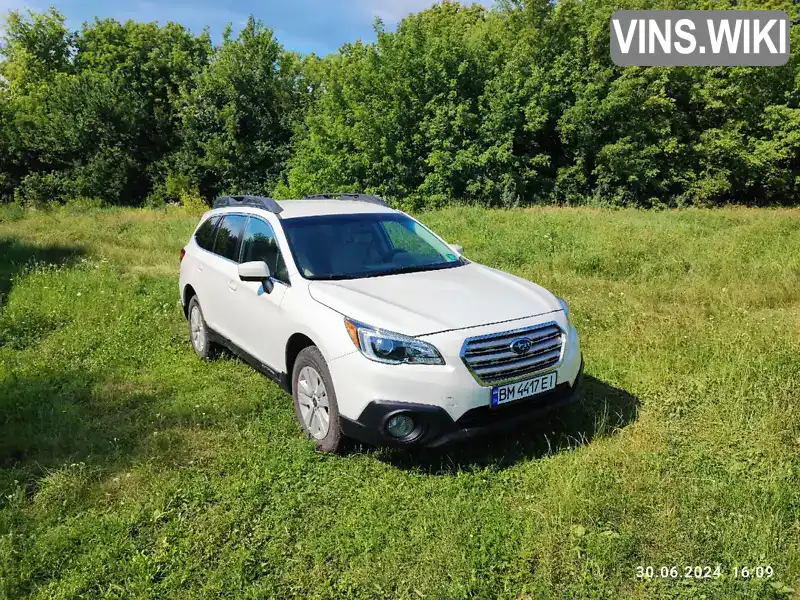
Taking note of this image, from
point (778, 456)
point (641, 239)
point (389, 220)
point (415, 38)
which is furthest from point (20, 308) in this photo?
point (415, 38)

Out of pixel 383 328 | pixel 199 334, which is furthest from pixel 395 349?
pixel 199 334

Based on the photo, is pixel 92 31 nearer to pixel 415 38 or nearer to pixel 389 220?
pixel 415 38

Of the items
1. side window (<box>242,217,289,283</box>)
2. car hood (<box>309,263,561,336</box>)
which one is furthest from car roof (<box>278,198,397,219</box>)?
car hood (<box>309,263,561,336</box>)

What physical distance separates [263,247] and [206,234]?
156 centimetres

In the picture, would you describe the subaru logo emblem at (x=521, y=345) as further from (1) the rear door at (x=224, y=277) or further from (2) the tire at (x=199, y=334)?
(2) the tire at (x=199, y=334)

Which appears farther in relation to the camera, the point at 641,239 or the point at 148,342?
the point at 641,239

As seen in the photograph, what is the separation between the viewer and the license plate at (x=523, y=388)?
3686 mm

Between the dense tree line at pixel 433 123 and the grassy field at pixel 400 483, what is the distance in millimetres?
19231

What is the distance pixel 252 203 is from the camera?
559 centimetres

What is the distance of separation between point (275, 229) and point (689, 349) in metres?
3.97

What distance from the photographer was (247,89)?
29953 millimetres

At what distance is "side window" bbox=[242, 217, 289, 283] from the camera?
4.70 m

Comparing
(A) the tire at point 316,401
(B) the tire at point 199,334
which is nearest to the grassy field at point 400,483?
(A) the tire at point 316,401

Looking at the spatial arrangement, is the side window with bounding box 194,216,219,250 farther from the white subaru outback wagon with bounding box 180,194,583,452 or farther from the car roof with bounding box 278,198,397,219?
the car roof with bounding box 278,198,397,219
